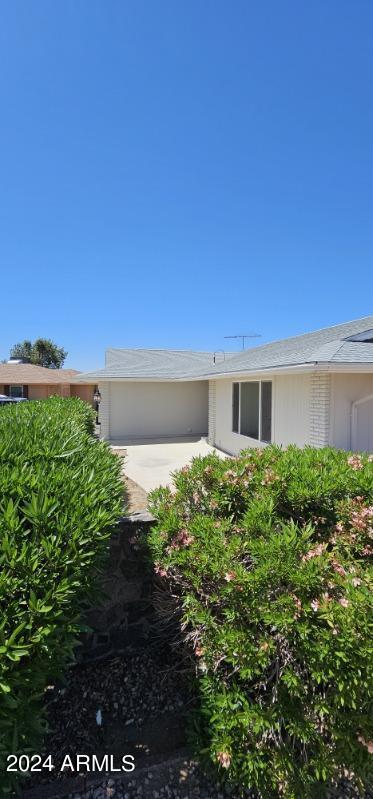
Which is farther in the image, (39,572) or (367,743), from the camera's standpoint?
(367,743)

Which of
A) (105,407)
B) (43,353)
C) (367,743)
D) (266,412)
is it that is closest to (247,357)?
(266,412)

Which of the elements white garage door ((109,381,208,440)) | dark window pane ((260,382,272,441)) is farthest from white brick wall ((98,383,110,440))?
dark window pane ((260,382,272,441))

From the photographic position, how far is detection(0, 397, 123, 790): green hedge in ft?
5.22

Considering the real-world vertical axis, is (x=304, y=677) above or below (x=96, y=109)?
below

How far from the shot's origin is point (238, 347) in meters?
25.2

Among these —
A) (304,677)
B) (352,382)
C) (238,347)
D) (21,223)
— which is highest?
(21,223)

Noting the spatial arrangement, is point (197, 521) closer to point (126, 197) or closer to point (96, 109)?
point (96, 109)

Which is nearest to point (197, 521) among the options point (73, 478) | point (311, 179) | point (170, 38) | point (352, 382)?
point (73, 478)

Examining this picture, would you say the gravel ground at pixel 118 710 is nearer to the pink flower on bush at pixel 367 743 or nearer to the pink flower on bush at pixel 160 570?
the pink flower on bush at pixel 160 570

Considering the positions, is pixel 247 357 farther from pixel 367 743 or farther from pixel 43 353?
pixel 43 353

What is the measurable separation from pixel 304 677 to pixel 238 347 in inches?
943

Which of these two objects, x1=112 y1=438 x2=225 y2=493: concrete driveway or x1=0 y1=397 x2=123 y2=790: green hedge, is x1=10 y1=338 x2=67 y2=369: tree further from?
x1=0 y1=397 x2=123 y2=790: green hedge

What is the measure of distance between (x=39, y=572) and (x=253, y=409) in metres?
10.7

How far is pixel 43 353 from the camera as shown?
2021 inches
